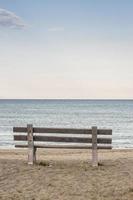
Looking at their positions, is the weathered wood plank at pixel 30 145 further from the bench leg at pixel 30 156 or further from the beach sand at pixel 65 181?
the beach sand at pixel 65 181

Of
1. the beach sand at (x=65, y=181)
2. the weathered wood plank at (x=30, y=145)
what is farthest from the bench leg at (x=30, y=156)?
the beach sand at (x=65, y=181)

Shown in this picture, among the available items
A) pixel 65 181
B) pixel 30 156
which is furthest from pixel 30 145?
pixel 65 181

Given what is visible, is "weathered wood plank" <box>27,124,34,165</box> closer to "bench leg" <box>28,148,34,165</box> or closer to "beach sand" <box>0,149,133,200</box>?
"bench leg" <box>28,148,34,165</box>

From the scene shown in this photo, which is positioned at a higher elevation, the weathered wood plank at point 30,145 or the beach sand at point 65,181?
the weathered wood plank at point 30,145

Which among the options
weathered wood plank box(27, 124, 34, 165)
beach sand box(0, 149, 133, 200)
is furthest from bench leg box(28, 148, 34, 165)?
beach sand box(0, 149, 133, 200)

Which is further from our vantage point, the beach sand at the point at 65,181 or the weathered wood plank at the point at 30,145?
the weathered wood plank at the point at 30,145

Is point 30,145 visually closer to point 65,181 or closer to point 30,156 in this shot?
point 30,156

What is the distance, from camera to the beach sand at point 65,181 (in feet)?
36.9

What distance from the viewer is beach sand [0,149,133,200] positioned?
443 inches

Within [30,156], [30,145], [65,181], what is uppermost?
[30,145]

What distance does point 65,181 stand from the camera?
41.7 feet

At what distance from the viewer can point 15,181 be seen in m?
12.7

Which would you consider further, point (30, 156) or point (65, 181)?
point (30, 156)

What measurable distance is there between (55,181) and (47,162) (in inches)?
131
